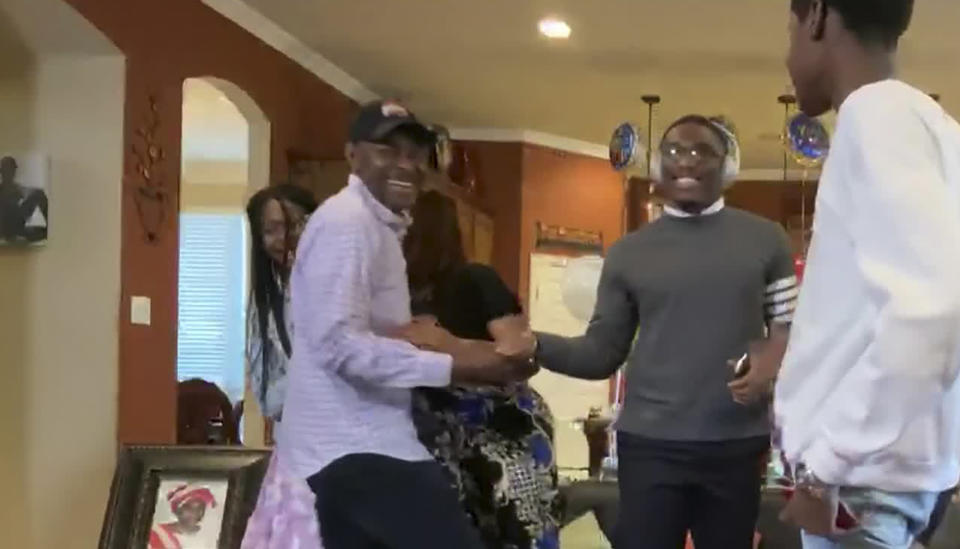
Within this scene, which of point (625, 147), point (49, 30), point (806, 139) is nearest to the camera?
point (49, 30)

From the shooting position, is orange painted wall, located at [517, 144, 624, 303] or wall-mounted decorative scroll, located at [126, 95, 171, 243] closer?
wall-mounted decorative scroll, located at [126, 95, 171, 243]

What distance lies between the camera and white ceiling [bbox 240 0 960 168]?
198 inches

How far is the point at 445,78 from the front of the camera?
6445 millimetres

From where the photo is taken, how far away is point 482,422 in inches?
83.9

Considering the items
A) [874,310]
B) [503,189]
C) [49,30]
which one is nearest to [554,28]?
[49,30]

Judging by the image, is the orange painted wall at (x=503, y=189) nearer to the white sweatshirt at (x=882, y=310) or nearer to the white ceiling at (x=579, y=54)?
the white ceiling at (x=579, y=54)

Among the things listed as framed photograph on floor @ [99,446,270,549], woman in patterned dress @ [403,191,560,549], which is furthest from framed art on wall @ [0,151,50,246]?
woman in patterned dress @ [403,191,560,549]

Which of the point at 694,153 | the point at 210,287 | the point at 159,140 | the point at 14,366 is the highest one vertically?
the point at 159,140

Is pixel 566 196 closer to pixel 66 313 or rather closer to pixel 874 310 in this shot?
pixel 66 313

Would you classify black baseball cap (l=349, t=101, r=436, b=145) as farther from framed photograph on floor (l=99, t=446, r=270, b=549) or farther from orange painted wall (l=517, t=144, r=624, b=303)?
orange painted wall (l=517, t=144, r=624, b=303)

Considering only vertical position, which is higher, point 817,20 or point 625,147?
point 625,147

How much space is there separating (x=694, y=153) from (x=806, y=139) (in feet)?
13.1

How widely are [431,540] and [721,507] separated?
62cm

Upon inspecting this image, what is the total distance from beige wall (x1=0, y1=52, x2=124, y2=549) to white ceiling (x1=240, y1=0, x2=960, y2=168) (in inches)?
42.4
